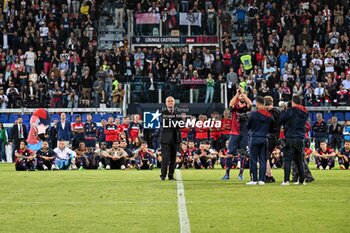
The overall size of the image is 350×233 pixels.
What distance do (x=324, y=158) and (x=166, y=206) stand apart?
15.6m

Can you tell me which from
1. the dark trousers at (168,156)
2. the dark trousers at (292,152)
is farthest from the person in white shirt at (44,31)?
the dark trousers at (292,152)

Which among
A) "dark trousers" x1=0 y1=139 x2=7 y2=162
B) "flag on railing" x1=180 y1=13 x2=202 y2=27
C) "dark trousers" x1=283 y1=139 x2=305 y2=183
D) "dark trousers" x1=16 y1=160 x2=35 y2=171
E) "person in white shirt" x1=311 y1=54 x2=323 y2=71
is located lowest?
"dark trousers" x1=0 y1=139 x2=7 y2=162

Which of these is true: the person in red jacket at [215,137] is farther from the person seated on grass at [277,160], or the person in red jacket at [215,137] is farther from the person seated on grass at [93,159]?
the person seated on grass at [93,159]

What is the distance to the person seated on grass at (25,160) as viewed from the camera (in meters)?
30.0

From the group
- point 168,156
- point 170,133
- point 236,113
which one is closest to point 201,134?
point 170,133

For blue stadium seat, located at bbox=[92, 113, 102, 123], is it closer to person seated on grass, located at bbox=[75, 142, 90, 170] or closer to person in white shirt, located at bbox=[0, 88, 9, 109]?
person in white shirt, located at bbox=[0, 88, 9, 109]

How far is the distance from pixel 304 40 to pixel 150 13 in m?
7.40

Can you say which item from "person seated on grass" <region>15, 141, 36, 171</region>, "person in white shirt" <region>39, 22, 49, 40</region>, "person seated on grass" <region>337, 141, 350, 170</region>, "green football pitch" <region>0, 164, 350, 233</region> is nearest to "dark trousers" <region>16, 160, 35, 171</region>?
"person seated on grass" <region>15, 141, 36, 171</region>

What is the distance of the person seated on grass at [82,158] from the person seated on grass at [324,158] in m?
7.21

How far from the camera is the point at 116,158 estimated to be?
103 feet

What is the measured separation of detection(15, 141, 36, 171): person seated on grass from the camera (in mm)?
29953

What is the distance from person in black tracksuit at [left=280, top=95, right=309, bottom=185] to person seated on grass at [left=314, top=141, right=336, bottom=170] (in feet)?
32.6

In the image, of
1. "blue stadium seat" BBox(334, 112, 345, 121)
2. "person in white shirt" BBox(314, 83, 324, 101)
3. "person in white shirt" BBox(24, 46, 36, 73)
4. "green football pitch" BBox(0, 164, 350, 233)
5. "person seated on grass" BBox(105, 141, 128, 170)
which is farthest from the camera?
"person in white shirt" BBox(24, 46, 36, 73)

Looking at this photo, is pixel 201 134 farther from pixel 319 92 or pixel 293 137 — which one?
pixel 293 137
